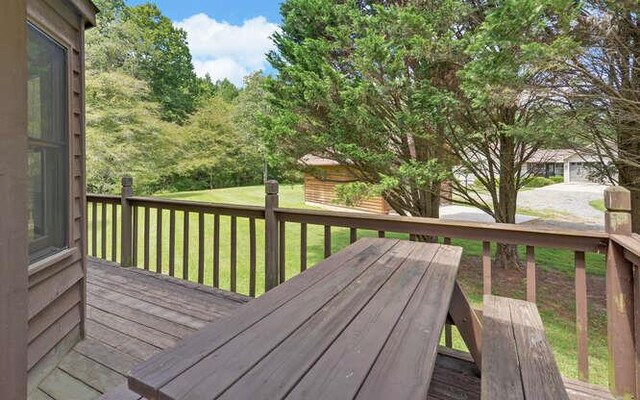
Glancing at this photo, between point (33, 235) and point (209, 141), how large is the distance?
599 inches

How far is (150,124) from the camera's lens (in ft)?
37.6

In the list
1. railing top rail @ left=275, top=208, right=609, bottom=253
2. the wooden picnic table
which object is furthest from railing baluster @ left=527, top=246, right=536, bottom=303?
the wooden picnic table

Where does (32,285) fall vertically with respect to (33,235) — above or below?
below

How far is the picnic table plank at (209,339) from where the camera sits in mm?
740

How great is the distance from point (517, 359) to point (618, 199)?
1171mm

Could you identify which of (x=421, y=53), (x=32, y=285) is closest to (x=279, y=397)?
(x=32, y=285)

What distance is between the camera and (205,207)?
3135 millimetres

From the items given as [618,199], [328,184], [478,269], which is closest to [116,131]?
[328,184]

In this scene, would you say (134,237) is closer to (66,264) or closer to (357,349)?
(66,264)

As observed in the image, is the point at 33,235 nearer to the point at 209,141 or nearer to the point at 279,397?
the point at 279,397

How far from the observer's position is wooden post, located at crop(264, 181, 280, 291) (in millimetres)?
2809

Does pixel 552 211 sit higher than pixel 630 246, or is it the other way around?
pixel 630 246

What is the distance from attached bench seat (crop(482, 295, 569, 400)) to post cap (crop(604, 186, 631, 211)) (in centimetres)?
72

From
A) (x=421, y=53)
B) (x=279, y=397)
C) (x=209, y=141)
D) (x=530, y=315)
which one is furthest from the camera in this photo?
(x=209, y=141)
